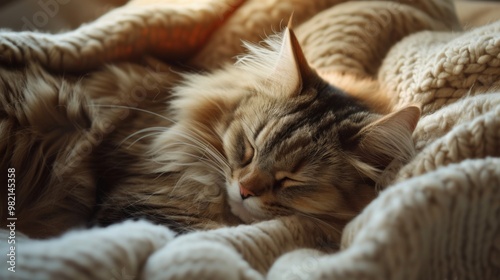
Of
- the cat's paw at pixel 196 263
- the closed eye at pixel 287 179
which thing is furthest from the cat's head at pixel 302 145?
the cat's paw at pixel 196 263

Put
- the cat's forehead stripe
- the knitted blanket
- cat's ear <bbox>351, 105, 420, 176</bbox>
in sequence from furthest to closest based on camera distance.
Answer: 1. the cat's forehead stripe
2. cat's ear <bbox>351, 105, 420, 176</bbox>
3. the knitted blanket

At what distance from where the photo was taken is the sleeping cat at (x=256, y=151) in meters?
1.10

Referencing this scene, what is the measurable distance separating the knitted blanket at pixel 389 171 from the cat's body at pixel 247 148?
0.10m

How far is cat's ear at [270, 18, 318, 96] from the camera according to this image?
1209 mm

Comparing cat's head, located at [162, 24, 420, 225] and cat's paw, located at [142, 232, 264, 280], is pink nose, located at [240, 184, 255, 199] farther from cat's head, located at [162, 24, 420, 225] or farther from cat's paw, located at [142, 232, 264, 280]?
cat's paw, located at [142, 232, 264, 280]

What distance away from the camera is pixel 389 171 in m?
1.06

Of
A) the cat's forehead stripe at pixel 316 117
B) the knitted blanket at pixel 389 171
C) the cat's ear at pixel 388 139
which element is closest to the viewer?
the knitted blanket at pixel 389 171

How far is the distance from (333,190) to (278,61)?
1.41ft

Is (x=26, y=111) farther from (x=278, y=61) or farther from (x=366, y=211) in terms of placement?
(x=366, y=211)

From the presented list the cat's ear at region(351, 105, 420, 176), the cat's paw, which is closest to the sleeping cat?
the cat's ear at region(351, 105, 420, 176)

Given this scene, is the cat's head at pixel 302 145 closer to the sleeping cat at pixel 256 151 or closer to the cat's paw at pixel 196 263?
the sleeping cat at pixel 256 151

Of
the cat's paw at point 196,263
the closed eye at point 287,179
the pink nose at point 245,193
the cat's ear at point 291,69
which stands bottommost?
the pink nose at point 245,193

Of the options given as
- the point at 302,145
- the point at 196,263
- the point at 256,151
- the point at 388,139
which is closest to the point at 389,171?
the point at 388,139

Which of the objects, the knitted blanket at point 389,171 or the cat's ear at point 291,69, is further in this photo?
the cat's ear at point 291,69
